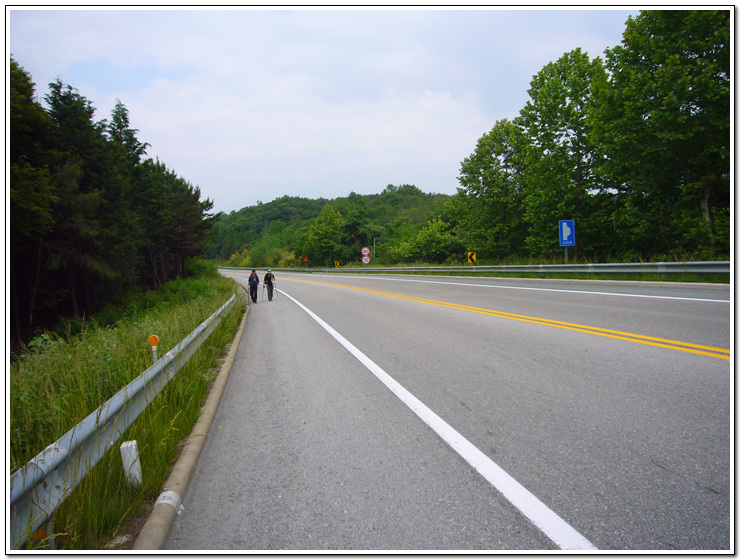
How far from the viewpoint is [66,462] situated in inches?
95.6

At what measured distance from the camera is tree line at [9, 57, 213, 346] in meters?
18.5

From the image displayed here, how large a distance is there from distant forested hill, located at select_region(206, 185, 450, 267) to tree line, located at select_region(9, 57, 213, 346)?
3333cm

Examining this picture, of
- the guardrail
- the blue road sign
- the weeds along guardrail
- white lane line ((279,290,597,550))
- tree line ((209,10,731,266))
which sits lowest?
white lane line ((279,290,597,550))

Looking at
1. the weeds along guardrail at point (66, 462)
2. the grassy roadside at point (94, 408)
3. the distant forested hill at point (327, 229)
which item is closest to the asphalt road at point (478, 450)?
the grassy roadside at point (94, 408)

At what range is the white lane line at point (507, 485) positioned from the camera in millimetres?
2164

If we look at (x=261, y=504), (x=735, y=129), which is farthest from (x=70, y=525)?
(x=735, y=129)

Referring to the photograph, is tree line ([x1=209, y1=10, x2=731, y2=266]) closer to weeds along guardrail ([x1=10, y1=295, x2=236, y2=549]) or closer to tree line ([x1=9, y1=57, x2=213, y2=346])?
weeds along guardrail ([x1=10, y1=295, x2=236, y2=549])

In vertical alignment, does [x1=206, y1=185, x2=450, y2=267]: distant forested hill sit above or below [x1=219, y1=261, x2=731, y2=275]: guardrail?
above

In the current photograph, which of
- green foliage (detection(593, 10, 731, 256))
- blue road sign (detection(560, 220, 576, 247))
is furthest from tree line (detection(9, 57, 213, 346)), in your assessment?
green foliage (detection(593, 10, 731, 256))

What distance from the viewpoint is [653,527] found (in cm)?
221

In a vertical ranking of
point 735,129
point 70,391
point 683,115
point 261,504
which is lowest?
point 261,504
